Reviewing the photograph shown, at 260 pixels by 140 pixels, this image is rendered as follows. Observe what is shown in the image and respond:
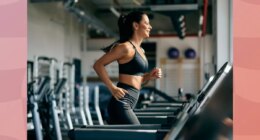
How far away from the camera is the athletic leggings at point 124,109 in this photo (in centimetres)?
264

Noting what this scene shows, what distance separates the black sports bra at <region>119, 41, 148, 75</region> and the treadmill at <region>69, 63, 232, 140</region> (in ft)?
1.71

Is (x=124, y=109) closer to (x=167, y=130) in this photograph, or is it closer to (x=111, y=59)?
(x=111, y=59)

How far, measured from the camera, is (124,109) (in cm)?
265

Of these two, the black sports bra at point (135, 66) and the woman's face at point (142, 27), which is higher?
the woman's face at point (142, 27)

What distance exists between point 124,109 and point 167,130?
60 cm

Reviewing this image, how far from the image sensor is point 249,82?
1.44 m

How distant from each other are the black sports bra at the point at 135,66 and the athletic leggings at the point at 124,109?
10 centimetres

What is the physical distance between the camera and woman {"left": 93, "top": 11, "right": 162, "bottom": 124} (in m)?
2.60

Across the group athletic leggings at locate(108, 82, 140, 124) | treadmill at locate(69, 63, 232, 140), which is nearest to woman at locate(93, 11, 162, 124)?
athletic leggings at locate(108, 82, 140, 124)

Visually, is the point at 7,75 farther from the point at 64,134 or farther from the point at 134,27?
the point at 64,134

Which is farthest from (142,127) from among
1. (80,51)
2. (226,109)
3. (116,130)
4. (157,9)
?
(80,51)

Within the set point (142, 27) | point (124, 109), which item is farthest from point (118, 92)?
point (142, 27)

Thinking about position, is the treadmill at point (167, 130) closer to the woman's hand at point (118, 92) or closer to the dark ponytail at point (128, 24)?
the woman's hand at point (118, 92)

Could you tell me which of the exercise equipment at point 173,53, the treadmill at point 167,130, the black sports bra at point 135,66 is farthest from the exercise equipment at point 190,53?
the treadmill at point 167,130
